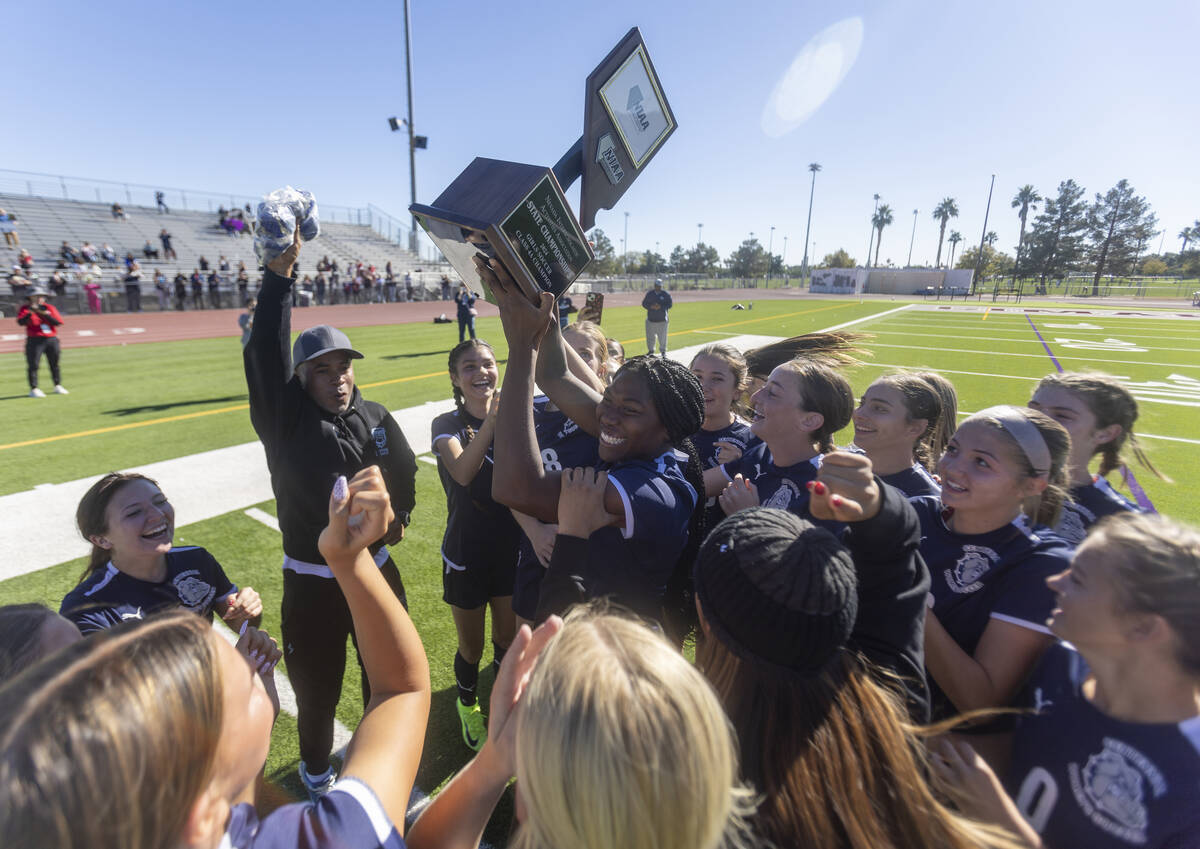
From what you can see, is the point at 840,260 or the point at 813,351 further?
the point at 840,260

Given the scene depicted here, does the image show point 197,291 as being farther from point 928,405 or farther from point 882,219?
point 882,219

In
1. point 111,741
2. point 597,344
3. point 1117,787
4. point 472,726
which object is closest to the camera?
point 111,741

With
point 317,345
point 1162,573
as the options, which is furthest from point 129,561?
point 1162,573

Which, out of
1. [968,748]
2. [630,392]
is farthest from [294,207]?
[968,748]

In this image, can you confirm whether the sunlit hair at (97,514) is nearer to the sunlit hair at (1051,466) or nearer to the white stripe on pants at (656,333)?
the sunlit hair at (1051,466)

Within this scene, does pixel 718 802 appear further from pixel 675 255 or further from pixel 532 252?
pixel 675 255

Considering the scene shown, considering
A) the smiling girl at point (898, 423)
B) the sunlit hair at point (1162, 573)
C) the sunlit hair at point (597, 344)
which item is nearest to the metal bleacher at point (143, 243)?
the sunlit hair at point (597, 344)

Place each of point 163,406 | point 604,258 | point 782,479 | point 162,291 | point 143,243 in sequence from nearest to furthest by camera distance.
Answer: point 782,479, point 163,406, point 162,291, point 143,243, point 604,258

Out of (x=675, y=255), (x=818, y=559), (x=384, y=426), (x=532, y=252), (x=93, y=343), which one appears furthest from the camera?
(x=675, y=255)

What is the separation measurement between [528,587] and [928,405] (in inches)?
78.6

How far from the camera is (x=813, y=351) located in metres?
3.29

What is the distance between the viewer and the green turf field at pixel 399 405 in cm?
386

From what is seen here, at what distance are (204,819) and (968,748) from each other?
4.82 ft

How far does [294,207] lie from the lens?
2.09 metres
